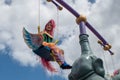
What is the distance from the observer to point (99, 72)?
12.5ft

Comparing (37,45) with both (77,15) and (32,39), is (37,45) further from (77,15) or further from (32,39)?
(77,15)

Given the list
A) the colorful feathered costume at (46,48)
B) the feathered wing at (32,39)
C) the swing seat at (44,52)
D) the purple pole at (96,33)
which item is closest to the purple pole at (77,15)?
the purple pole at (96,33)

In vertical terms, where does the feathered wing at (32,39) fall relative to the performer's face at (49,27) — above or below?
below

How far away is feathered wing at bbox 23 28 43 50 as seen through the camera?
10245 mm

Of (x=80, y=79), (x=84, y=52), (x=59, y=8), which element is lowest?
(x=80, y=79)

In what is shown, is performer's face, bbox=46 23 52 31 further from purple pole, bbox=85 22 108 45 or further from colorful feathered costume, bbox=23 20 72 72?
purple pole, bbox=85 22 108 45

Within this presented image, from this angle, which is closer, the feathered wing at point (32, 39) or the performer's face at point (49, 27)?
the feathered wing at point (32, 39)

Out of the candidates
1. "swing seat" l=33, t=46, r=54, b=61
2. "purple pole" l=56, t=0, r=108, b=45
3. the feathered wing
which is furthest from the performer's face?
"purple pole" l=56, t=0, r=108, b=45

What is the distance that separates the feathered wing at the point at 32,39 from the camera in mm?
10245

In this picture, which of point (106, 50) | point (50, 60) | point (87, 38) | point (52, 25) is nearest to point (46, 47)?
point (50, 60)

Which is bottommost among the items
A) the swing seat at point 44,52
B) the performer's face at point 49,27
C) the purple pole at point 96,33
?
the swing seat at point 44,52

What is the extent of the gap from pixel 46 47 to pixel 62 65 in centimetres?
91

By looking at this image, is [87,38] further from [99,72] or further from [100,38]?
[100,38]

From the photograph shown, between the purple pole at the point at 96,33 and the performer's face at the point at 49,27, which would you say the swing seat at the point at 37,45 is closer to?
the performer's face at the point at 49,27
